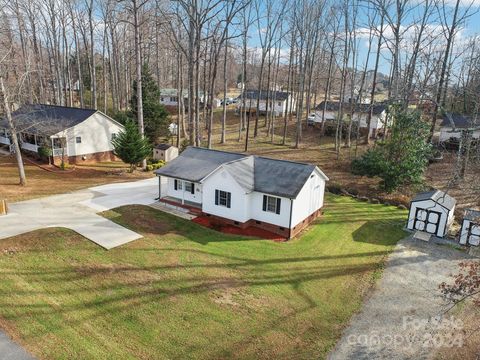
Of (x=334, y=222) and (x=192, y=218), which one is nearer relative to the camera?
(x=192, y=218)

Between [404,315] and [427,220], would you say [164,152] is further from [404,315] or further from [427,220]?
[404,315]

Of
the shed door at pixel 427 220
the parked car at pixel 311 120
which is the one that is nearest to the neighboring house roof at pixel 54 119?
the shed door at pixel 427 220

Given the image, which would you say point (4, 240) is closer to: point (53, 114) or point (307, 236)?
point (307, 236)

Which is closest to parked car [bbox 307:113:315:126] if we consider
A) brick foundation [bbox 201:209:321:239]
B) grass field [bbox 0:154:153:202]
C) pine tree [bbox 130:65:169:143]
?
pine tree [bbox 130:65:169:143]

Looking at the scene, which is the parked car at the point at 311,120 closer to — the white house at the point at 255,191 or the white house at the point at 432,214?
the white house at the point at 255,191

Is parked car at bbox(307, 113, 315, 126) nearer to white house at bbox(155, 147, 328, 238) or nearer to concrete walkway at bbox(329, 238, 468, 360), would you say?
white house at bbox(155, 147, 328, 238)

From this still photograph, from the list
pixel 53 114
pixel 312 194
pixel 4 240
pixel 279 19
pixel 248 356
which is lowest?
pixel 248 356

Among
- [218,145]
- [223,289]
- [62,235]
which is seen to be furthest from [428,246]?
[218,145]
